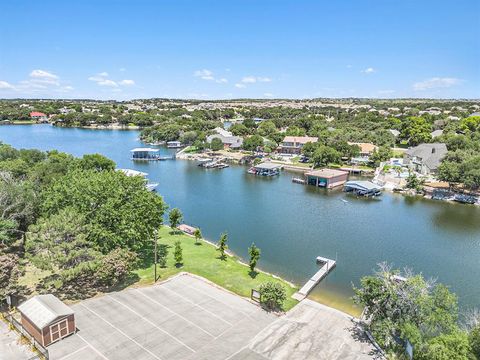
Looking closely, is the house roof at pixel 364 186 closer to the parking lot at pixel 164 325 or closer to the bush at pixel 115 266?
the parking lot at pixel 164 325

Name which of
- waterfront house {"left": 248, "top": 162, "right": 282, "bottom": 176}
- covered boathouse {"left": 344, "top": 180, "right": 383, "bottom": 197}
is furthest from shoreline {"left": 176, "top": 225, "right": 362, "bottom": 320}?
waterfront house {"left": 248, "top": 162, "right": 282, "bottom": 176}

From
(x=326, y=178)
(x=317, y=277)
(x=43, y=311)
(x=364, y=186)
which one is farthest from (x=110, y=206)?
(x=364, y=186)

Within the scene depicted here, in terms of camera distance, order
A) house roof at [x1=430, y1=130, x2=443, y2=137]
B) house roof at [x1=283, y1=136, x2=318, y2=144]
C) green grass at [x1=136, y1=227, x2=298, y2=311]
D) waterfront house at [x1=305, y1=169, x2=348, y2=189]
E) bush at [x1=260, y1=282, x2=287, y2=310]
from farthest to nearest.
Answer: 1. house roof at [x1=430, y1=130, x2=443, y2=137]
2. house roof at [x1=283, y1=136, x2=318, y2=144]
3. waterfront house at [x1=305, y1=169, x2=348, y2=189]
4. green grass at [x1=136, y1=227, x2=298, y2=311]
5. bush at [x1=260, y1=282, x2=287, y2=310]

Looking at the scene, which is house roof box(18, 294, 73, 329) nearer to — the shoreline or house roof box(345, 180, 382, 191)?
the shoreline

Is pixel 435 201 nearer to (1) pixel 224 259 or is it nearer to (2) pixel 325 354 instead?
(1) pixel 224 259

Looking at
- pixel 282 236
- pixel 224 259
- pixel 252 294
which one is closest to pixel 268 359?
pixel 252 294

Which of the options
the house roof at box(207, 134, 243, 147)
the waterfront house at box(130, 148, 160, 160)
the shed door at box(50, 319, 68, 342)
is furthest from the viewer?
the house roof at box(207, 134, 243, 147)
